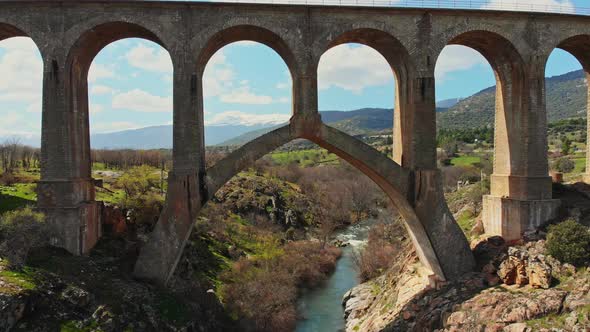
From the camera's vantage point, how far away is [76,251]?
60.5 ft

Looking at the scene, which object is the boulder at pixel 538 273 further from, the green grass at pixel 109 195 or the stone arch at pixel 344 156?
the green grass at pixel 109 195

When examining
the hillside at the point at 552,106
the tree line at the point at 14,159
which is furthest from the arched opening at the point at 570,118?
the tree line at the point at 14,159

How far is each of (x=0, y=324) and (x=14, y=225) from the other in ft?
15.2

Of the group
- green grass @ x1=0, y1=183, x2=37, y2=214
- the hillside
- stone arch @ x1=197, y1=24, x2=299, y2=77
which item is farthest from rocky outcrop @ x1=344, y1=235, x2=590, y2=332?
the hillside

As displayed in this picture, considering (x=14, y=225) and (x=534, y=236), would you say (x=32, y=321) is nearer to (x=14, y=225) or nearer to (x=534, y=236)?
(x=14, y=225)

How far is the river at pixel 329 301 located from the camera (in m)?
26.3

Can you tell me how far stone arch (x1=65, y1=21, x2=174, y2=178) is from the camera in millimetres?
18925

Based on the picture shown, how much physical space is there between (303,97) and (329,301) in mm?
16598

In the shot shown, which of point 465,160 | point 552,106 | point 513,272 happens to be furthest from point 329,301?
point 552,106

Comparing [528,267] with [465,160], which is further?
[465,160]

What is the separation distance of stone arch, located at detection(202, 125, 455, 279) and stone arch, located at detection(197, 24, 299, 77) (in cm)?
301

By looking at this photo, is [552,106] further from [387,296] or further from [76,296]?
[76,296]

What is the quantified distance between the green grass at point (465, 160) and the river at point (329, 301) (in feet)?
102

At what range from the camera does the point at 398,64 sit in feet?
68.3
